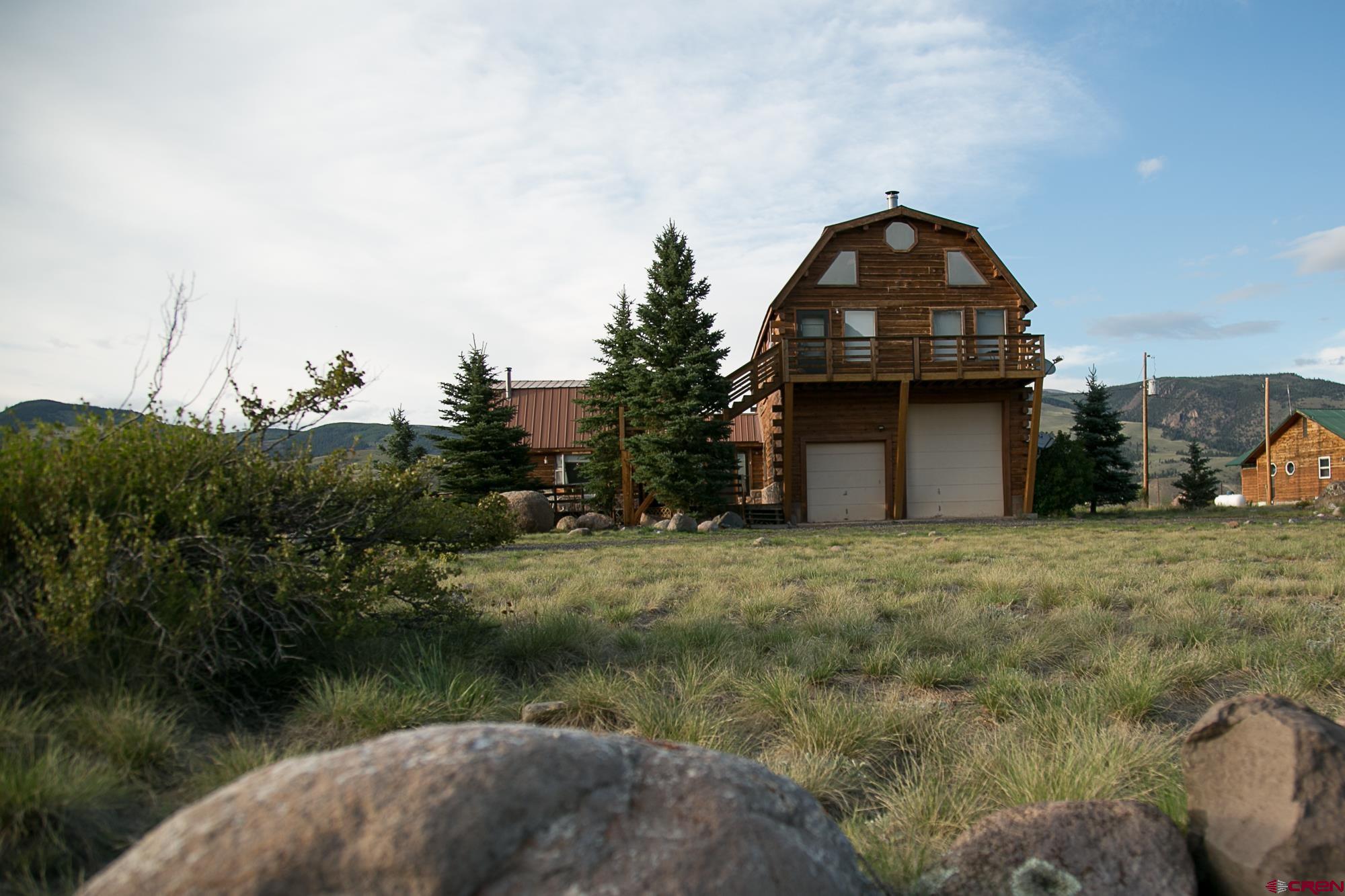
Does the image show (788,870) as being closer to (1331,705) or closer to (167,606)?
(167,606)

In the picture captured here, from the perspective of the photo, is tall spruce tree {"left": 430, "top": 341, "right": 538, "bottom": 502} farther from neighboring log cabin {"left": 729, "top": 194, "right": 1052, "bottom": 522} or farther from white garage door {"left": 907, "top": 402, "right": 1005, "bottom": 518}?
white garage door {"left": 907, "top": 402, "right": 1005, "bottom": 518}

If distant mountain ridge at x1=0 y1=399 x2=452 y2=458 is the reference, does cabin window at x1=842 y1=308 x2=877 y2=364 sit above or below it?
above

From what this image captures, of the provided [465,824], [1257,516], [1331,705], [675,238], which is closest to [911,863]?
[465,824]

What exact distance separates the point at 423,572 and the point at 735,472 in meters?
18.7

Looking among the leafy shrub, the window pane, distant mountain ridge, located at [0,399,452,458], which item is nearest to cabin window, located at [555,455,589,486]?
the window pane

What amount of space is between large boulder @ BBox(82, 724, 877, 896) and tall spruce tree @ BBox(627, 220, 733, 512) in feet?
64.3

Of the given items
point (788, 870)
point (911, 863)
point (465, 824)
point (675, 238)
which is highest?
point (675, 238)

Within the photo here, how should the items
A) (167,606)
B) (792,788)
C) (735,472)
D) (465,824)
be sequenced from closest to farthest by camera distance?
1. (465,824)
2. (792,788)
3. (167,606)
4. (735,472)

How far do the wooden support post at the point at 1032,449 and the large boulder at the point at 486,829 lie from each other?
2320 cm

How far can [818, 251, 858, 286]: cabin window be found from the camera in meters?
23.7

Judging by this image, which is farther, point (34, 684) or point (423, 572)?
point (423, 572)

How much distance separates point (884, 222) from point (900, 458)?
6.75 meters

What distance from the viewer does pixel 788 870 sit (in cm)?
187

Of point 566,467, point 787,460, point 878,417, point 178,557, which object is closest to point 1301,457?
point 878,417
